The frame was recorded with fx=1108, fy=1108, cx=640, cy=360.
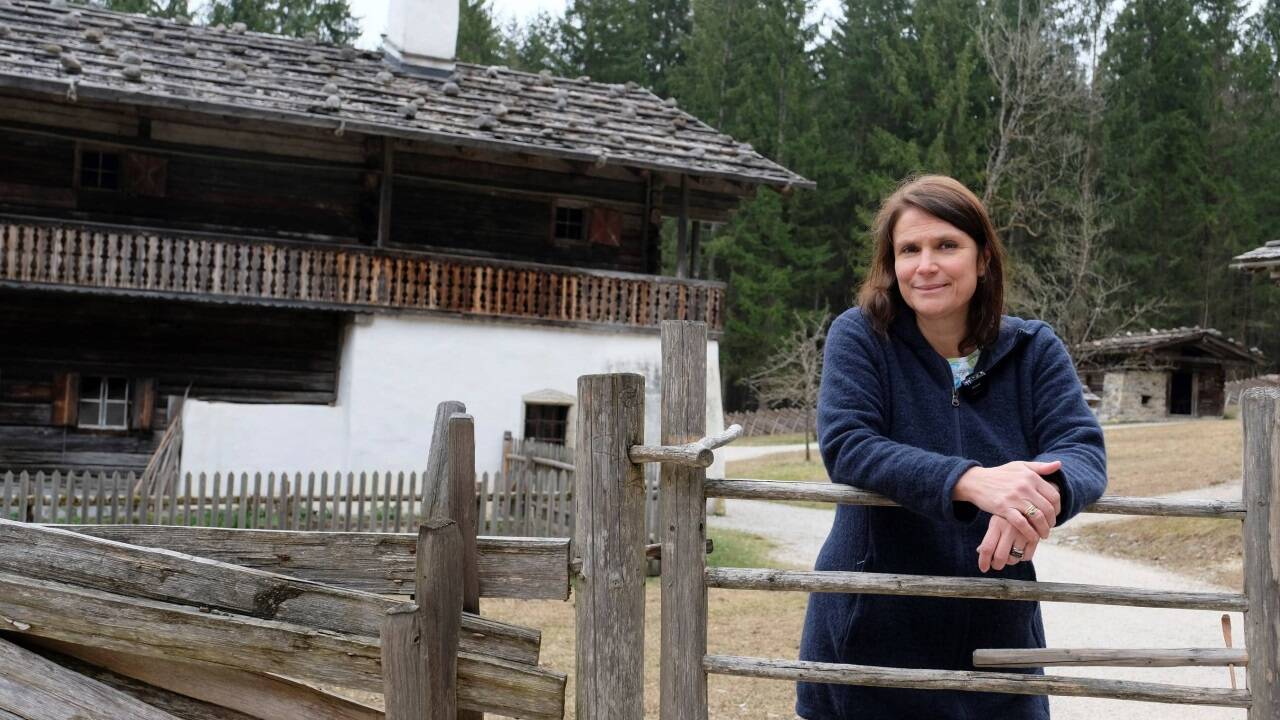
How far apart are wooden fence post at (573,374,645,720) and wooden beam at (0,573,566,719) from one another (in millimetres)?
629

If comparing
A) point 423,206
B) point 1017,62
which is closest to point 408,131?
point 423,206

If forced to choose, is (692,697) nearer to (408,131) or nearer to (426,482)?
(426,482)

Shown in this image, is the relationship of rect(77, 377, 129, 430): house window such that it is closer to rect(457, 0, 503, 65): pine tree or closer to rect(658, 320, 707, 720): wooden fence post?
rect(658, 320, 707, 720): wooden fence post

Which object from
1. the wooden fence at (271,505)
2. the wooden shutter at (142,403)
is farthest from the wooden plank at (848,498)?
the wooden shutter at (142,403)

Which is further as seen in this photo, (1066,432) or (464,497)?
(464,497)

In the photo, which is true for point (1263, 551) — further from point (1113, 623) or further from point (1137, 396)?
point (1137, 396)

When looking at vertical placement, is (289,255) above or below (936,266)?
above

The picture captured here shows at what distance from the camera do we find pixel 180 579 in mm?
3170

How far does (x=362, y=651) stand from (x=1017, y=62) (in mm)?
34511

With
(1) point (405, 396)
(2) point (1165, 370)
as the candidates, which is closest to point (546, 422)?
(1) point (405, 396)

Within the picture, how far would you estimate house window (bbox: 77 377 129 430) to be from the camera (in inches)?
629

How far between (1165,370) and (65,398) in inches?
1307

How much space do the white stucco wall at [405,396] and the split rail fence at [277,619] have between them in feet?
40.7

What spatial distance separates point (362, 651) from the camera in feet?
10.4
